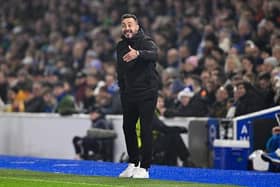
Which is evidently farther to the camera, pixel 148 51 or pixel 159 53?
pixel 159 53

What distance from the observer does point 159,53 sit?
75.9 feet

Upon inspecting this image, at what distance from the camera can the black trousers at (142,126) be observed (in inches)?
520

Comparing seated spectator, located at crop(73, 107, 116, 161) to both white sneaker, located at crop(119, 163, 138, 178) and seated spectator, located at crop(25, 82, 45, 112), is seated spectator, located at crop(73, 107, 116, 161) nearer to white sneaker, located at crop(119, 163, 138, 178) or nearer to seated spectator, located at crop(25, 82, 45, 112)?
seated spectator, located at crop(25, 82, 45, 112)

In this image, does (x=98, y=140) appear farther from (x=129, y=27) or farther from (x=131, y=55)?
(x=131, y=55)

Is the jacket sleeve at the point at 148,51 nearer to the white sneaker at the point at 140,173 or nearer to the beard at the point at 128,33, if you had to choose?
the beard at the point at 128,33

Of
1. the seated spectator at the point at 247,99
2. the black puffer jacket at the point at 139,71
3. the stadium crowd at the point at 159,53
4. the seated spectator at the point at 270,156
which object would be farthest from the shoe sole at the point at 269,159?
→ the black puffer jacket at the point at 139,71

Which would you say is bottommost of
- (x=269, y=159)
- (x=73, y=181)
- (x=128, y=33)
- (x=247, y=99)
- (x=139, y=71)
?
(x=269, y=159)

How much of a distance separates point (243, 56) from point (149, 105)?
646 centimetres

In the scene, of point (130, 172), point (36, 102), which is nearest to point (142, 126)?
point (130, 172)

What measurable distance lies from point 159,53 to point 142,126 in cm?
1003

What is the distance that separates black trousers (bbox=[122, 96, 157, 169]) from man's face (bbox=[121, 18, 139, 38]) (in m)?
0.92

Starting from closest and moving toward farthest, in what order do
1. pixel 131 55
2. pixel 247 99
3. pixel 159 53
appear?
pixel 131 55 → pixel 247 99 → pixel 159 53

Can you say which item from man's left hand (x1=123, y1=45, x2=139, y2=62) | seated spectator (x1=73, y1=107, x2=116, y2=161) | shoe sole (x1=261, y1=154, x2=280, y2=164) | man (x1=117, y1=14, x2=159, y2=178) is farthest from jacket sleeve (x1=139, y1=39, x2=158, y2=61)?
seated spectator (x1=73, y1=107, x2=116, y2=161)

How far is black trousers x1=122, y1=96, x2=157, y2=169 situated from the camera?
1320cm
